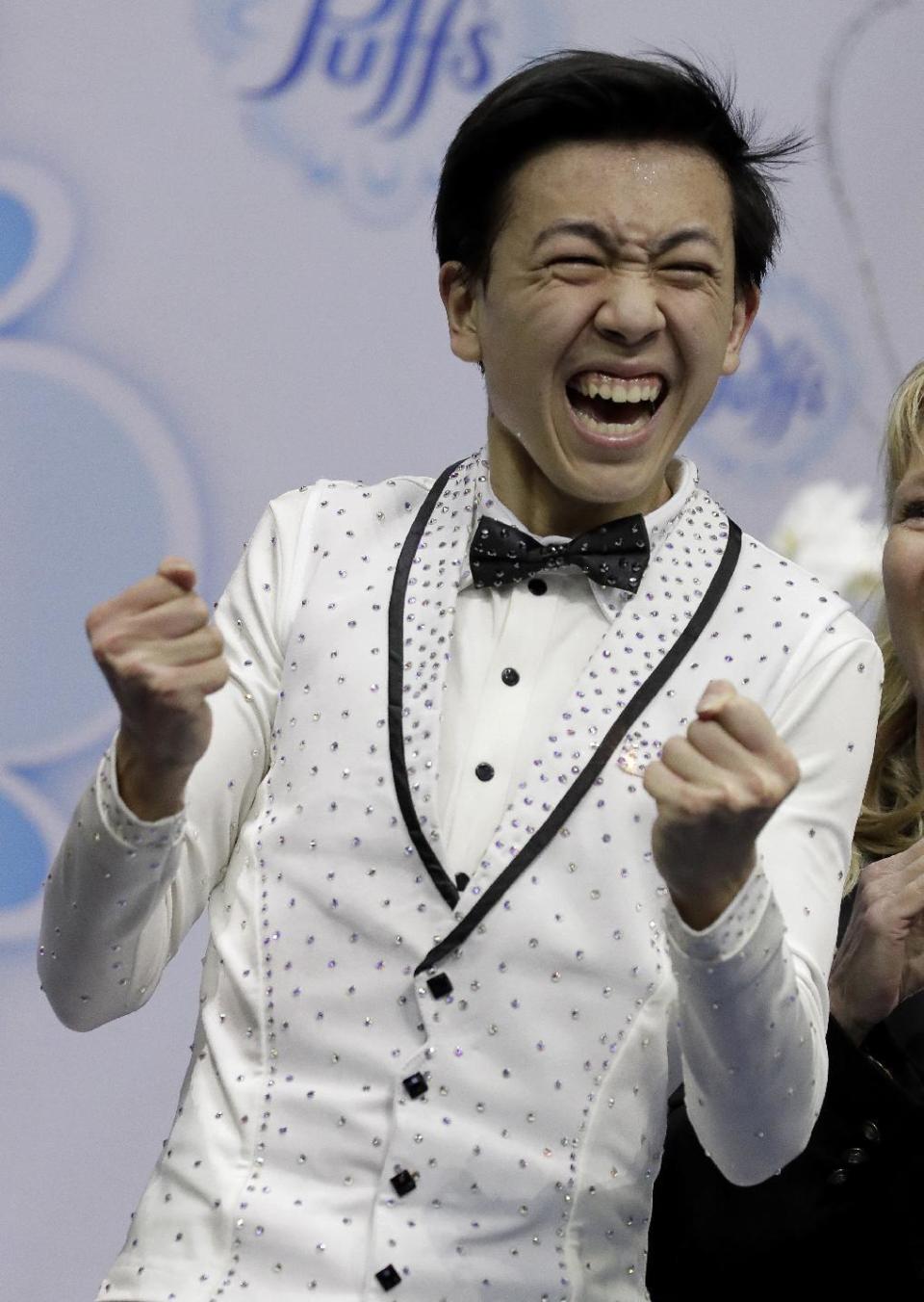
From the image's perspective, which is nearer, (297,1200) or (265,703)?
(297,1200)

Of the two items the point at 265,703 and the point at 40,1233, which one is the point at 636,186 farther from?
the point at 40,1233

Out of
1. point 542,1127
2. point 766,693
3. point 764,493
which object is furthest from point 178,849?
point 764,493

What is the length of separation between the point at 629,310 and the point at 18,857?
4.42ft

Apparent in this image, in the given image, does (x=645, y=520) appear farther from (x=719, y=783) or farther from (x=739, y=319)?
(x=719, y=783)

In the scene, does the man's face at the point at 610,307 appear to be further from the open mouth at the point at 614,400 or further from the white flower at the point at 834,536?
the white flower at the point at 834,536

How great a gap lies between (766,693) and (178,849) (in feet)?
1.42

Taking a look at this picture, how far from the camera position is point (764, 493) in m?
2.70

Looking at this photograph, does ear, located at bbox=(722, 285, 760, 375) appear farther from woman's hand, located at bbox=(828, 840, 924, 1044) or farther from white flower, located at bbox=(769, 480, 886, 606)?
white flower, located at bbox=(769, 480, 886, 606)

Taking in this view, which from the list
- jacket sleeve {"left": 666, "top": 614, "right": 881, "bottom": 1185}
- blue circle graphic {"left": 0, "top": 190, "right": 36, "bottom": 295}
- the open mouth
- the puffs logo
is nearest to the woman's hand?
jacket sleeve {"left": 666, "top": 614, "right": 881, "bottom": 1185}

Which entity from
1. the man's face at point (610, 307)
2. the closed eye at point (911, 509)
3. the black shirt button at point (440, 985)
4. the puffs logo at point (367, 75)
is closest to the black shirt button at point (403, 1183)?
the black shirt button at point (440, 985)

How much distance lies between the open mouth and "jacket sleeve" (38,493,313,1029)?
0.26m

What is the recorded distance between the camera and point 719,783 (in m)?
1.20

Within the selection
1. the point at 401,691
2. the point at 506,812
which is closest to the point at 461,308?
the point at 401,691

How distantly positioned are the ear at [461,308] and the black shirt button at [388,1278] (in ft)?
2.34
